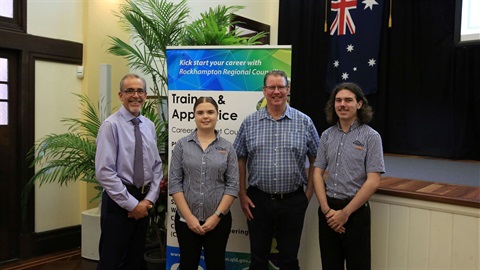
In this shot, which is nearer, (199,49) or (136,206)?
(136,206)

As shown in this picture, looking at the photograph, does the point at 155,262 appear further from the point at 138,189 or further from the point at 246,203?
the point at 246,203

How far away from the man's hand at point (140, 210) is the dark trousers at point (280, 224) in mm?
591

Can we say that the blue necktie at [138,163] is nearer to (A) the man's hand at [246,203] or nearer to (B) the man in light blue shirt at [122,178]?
(B) the man in light blue shirt at [122,178]

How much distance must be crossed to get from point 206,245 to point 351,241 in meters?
0.74

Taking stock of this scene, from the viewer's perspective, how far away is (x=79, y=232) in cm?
382

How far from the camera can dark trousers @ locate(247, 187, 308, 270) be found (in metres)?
2.20

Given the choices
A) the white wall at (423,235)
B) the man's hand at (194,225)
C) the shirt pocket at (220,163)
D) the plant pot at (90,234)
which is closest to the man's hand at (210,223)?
the man's hand at (194,225)

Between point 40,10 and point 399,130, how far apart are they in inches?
167

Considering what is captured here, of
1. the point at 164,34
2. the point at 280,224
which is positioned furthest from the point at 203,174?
the point at 164,34

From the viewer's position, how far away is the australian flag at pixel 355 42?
5.31 metres

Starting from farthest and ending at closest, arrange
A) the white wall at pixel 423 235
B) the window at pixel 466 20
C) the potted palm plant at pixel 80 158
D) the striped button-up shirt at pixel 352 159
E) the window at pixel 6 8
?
the window at pixel 466 20 < the window at pixel 6 8 < the potted palm plant at pixel 80 158 < the white wall at pixel 423 235 < the striped button-up shirt at pixel 352 159

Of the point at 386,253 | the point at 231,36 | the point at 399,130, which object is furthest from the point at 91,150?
the point at 399,130

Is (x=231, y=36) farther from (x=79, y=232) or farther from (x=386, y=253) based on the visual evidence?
(x=79, y=232)

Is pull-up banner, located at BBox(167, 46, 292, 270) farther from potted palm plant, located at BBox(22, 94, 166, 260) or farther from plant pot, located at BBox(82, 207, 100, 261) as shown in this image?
plant pot, located at BBox(82, 207, 100, 261)
